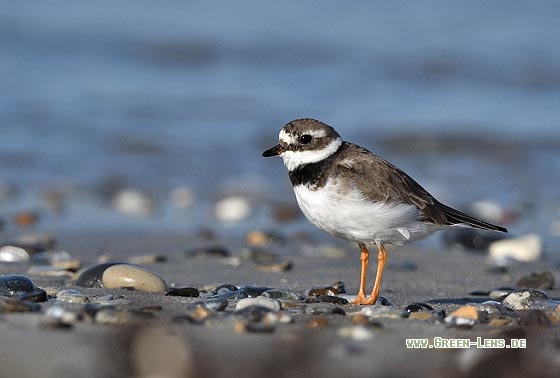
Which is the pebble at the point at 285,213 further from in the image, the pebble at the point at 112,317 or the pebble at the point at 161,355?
the pebble at the point at 161,355

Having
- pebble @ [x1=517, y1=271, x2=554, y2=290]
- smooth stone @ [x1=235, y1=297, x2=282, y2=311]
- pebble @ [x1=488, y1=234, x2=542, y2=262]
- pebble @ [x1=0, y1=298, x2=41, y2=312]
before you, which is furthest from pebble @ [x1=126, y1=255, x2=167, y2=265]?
pebble @ [x1=488, y1=234, x2=542, y2=262]

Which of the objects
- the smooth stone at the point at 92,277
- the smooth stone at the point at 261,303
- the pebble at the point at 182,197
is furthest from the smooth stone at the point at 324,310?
the pebble at the point at 182,197

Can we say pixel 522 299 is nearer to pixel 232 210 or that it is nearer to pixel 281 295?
pixel 281 295

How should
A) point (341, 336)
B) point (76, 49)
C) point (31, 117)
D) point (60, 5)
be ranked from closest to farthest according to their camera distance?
point (341, 336) → point (31, 117) → point (76, 49) → point (60, 5)

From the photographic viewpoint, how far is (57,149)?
11.1m

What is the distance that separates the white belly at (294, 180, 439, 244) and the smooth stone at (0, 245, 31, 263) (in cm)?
220

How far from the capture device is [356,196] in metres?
5.01

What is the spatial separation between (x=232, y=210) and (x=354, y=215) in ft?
13.4

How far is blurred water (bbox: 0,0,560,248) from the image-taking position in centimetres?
1081

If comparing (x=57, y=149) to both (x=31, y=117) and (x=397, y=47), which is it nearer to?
(x=31, y=117)

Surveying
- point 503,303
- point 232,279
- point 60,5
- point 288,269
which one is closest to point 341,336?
point 503,303

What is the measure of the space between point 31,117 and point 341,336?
9.14m

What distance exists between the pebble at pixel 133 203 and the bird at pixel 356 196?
151 inches

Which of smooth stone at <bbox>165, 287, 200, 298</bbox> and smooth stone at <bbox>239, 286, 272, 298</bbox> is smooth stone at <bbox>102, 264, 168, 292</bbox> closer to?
Answer: smooth stone at <bbox>165, 287, 200, 298</bbox>
